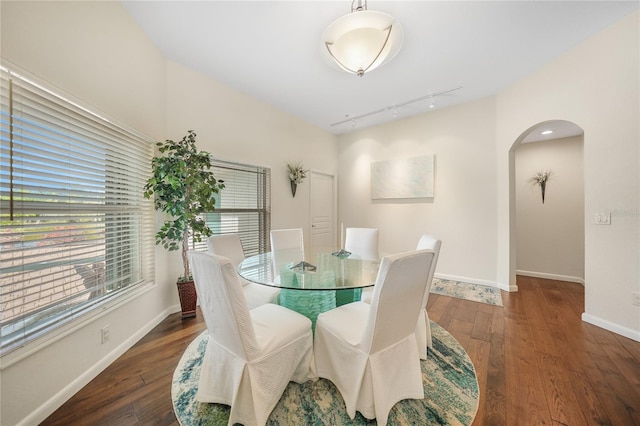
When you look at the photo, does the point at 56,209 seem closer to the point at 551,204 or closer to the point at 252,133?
the point at 252,133

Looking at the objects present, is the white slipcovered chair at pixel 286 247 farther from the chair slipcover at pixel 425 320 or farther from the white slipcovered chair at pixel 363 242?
the chair slipcover at pixel 425 320

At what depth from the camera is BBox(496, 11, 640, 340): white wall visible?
2.19 metres

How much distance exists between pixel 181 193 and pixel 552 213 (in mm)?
5871

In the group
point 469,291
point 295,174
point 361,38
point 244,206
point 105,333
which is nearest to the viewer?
point 361,38

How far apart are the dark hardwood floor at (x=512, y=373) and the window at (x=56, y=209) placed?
0.57 meters

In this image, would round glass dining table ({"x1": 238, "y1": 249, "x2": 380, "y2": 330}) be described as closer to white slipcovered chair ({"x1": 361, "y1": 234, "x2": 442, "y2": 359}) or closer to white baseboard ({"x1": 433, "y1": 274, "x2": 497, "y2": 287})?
white slipcovered chair ({"x1": 361, "y1": 234, "x2": 442, "y2": 359})

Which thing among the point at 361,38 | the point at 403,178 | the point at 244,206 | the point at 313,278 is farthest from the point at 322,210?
the point at 361,38

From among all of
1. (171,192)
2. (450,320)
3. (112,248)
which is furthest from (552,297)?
(112,248)

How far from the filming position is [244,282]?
2395 mm

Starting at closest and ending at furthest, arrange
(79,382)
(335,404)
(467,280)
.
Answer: (335,404) → (79,382) → (467,280)

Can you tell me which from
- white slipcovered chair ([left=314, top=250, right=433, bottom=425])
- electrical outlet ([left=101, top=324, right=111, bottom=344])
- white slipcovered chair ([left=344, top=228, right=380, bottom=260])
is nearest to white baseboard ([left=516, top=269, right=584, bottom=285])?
white slipcovered chair ([left=344, top=228, right=380, bottom=260])

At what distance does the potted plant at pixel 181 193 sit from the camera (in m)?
2.26

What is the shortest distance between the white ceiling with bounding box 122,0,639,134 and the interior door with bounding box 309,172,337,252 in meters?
1.75

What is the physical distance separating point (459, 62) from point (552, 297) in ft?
11.2
